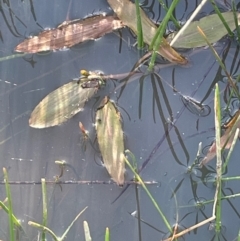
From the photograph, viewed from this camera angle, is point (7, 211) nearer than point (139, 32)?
Yes

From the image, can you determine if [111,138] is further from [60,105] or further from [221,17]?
[221,17]

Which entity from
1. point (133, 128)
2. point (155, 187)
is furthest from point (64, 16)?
point (155, 187)

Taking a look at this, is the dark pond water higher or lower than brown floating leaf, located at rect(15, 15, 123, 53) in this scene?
lower

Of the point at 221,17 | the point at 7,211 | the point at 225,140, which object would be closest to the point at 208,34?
the point at 221,17

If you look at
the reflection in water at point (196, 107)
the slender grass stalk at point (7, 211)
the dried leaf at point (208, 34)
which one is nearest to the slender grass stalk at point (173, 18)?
the dried leaf at point (208, 34)

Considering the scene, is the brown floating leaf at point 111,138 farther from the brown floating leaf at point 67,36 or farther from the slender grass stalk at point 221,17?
the slender grass stalk at point 221,17

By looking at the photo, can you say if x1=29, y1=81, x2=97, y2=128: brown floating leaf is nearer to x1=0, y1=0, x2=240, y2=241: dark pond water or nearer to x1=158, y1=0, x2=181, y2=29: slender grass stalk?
x1=0, y1=0, x2=240, y2=241: dark pond water


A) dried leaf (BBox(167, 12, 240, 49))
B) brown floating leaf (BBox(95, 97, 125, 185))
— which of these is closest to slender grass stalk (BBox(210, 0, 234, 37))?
dried leaf (BBox(167, 12, 240, 49))
